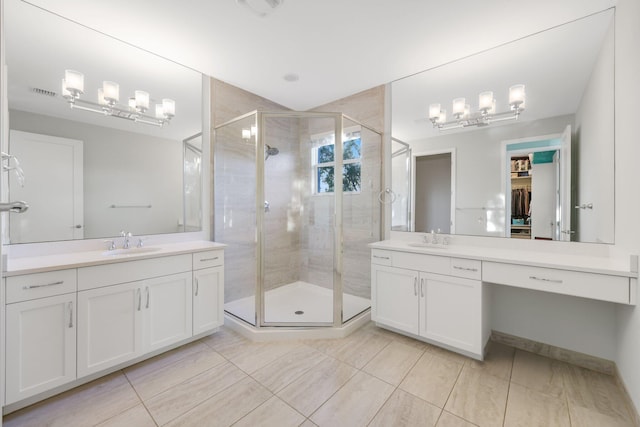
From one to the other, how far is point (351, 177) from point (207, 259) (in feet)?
5.41

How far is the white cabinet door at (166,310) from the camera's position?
1959 mm

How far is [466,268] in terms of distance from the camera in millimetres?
2012

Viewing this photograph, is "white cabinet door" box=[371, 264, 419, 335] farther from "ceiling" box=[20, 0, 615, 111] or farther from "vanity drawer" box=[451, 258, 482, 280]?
"ceiling" box=[20, 0, 615, 111]

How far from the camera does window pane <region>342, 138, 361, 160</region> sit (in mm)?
2714

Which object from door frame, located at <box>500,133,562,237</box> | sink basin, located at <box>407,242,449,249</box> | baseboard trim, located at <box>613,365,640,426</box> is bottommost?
baseboard trim, located at <box>613,365,640,426</box>

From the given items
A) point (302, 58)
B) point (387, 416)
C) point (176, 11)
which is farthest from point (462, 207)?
point (176, 11)

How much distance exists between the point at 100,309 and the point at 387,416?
1914mm

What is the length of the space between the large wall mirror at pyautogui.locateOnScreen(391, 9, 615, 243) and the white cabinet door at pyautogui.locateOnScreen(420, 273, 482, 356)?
2.04ft

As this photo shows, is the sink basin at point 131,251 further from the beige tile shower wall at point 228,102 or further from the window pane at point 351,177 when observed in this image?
the window pane at point 351,177

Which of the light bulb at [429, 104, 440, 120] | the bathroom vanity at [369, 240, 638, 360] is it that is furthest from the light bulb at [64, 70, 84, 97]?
the light bulb at [429, 104, 440, 120]

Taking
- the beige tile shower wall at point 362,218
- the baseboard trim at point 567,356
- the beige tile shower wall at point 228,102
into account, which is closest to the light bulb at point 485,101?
the beige tile shower wall at point 362,218

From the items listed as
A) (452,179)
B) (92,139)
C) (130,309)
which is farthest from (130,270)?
(452,179)

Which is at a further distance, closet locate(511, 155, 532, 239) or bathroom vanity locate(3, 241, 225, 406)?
closet locate(511, 155, 532, 239)

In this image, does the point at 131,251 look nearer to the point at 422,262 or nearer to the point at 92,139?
the point at 92,139
